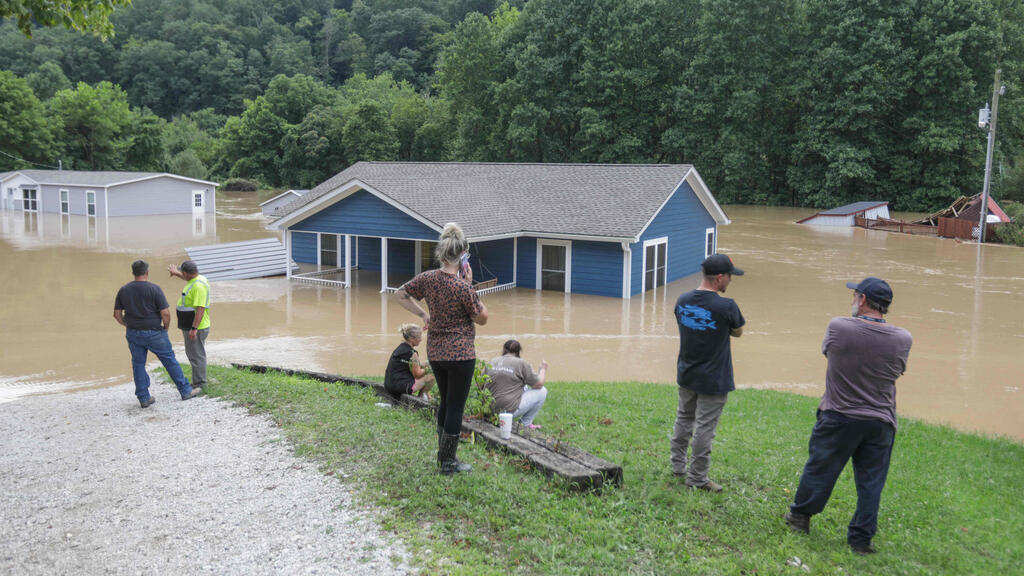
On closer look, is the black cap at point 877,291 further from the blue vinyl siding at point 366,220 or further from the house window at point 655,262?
the house window at point 655,262

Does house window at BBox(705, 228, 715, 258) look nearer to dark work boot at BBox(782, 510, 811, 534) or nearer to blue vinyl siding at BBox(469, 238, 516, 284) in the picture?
blue vinyl siding at BBox(469, 238, 516, 284)

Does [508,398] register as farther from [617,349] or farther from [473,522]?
[617,349]

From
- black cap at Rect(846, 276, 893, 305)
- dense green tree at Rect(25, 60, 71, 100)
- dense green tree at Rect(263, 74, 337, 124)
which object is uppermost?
dense green tree at Rect(25, 60, 71, 100)

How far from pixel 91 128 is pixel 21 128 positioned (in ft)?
20.5

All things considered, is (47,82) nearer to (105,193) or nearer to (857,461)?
(105,193)

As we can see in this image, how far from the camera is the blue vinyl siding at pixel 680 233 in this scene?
21.3 metres

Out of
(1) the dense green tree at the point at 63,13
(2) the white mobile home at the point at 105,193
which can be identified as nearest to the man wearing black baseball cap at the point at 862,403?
(1) the dense green tree at the point at 63,13

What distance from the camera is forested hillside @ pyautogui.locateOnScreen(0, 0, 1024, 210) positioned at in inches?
1873

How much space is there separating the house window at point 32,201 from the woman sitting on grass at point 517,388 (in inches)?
2104

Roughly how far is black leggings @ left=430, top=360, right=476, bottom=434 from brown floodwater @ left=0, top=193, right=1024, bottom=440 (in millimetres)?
5117

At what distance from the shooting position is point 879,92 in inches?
1885

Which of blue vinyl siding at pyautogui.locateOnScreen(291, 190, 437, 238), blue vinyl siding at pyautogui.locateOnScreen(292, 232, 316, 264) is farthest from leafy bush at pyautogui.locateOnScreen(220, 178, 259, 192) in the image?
blue vinyl siding at pyautogui.locateOnScreen(291, 190, 437, 238)

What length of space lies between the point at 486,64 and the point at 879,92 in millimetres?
27214

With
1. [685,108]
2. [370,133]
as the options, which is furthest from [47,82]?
[685,108]
